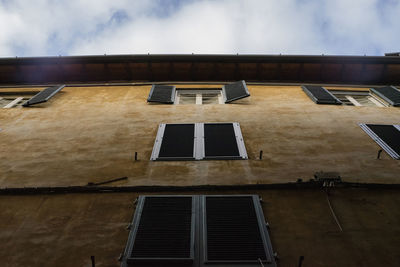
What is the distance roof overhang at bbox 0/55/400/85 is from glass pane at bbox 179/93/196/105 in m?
1.35

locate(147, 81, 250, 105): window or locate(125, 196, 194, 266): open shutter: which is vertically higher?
locate(147, 81, 250, 105): window

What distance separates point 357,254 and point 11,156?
218 inches

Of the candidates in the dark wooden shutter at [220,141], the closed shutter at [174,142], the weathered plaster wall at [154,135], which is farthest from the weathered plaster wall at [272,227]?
the closed shutter at [174,142]

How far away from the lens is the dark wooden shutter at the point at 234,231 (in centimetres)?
344

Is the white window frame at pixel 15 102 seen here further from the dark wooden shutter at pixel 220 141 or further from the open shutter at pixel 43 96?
the dark wooden shutter at pixel 220 141

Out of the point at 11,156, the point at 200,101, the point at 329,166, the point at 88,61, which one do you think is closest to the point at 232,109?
the point at 200,101

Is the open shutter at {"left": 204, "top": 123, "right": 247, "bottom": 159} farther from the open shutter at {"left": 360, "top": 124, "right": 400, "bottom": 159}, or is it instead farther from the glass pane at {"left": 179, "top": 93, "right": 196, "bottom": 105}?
the open shutter at {"left": 360, "top": 124, "right": 400, "bottom": 159}

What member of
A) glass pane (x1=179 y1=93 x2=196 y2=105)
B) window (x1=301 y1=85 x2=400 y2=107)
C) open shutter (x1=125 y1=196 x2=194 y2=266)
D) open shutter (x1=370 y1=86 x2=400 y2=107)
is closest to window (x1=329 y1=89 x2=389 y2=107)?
window (x1=301 y1=85 x2=400 y2=107)

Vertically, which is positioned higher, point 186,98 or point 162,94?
point 186,98

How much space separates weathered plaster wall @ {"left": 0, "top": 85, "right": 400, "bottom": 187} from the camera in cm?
509

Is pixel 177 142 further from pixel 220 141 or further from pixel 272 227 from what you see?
pixel 272 227

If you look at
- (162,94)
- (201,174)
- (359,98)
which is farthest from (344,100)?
(201,174)

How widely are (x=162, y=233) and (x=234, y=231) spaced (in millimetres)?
828

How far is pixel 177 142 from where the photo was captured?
20.4ft
